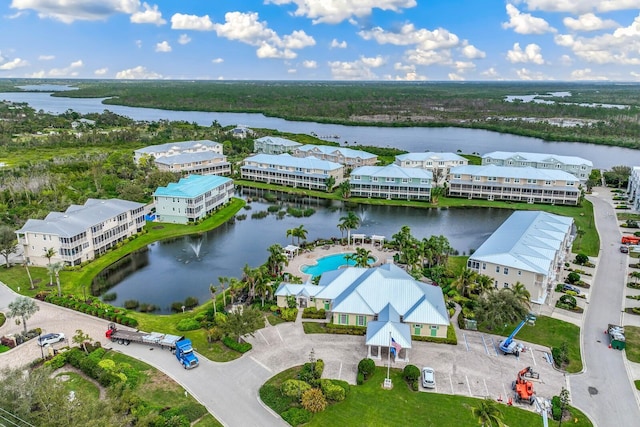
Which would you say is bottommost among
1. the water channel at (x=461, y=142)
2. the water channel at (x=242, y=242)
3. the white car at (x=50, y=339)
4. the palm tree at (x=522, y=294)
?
the water channel at (x=242, y=242)

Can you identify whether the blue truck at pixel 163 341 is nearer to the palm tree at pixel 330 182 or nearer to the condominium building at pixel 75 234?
the condominium building at pixel 75 234

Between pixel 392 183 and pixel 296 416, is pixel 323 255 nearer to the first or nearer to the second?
pixel 296 416

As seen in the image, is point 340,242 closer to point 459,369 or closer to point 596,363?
point 459,369

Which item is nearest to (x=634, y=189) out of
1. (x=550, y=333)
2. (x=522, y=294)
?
(x=522, y=294)

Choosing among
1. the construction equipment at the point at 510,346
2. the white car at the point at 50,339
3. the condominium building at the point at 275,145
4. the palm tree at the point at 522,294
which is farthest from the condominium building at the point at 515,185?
the white car at the point at 50,339

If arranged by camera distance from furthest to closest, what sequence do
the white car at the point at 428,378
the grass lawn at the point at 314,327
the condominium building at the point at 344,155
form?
the condominium building at the point at 344,155 → the grass lawn at the point at 314,327 → the white car at the point at 428,378

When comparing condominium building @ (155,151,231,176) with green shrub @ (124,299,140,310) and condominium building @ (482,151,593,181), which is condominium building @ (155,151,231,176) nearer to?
green shrub @ (124,299,140,310)
